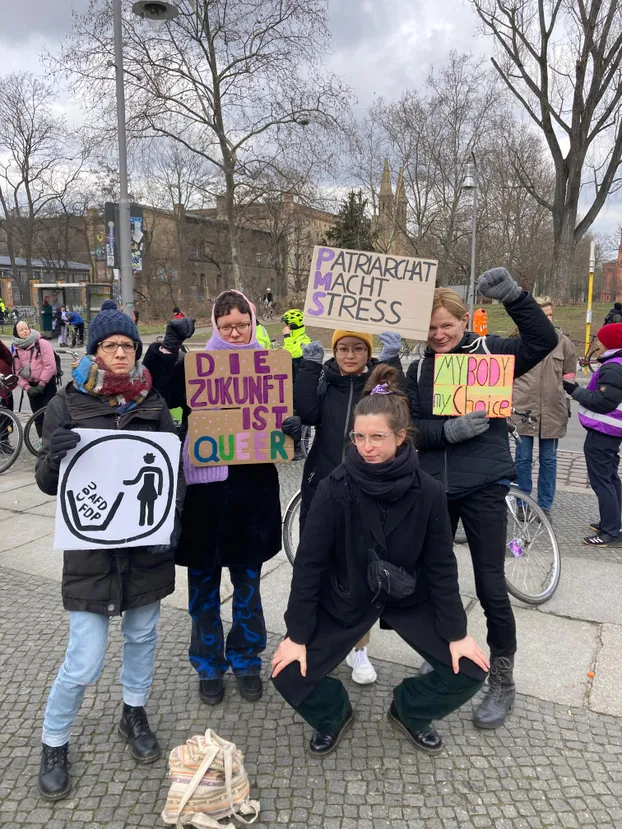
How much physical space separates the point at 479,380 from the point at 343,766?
6.01 feet

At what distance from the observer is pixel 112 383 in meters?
2.53

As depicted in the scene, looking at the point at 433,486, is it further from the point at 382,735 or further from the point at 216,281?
the point at 216,281

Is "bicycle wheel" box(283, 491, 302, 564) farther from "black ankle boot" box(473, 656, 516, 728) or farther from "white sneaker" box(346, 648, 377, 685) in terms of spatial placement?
"black ankle boot" box(473, 656, 516, 728)

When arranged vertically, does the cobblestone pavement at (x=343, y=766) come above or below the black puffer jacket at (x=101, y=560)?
below

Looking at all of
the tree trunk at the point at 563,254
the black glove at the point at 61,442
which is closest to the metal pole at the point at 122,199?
the black glove at the point at 61,442

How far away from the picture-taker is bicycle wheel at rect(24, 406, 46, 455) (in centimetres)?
806

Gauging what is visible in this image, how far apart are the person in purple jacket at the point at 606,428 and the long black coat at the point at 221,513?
316 cm

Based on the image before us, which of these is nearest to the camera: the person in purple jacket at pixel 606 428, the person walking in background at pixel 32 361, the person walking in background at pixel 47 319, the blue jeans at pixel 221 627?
the blue jeans at pixel 221 627

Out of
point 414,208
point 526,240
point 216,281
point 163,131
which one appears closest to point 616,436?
point 163,131

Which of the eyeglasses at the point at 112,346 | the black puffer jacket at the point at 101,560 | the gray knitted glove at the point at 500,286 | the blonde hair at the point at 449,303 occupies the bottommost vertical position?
the black puffer jacket at the point at 101,560

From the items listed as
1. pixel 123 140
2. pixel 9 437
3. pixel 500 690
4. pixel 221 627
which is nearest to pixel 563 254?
pixel 123 140

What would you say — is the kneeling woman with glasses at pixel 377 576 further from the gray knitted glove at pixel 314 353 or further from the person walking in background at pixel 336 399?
the gray knitted glove at pixel 314 353

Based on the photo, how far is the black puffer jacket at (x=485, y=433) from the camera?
9.47 ft

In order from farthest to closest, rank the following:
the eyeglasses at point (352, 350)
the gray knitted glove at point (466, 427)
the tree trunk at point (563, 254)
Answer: the tree trunk at point (563, 254) → the eyeglasses at point (352, 350) → the gray knitted glove at point (466, 427)
